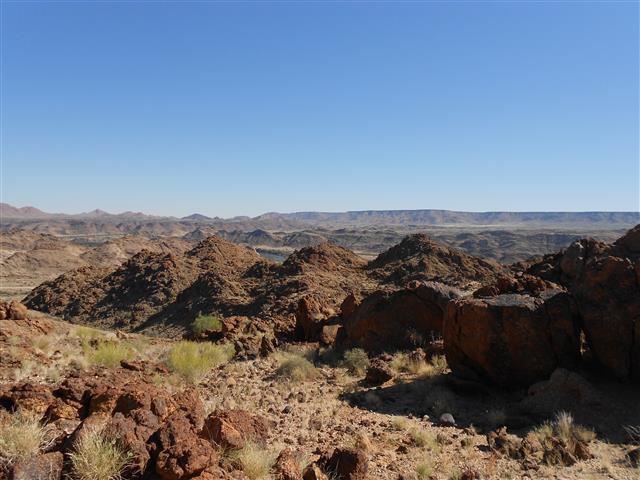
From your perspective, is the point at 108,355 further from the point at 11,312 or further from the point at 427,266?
the point at 427,266

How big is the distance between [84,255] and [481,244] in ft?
280

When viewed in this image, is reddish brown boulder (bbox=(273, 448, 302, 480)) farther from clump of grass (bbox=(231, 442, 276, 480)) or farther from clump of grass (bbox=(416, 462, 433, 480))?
clump of grass (bbox=(416, 462, 433, 480))

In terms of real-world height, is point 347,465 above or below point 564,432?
above

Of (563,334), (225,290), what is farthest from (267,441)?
(225,290)

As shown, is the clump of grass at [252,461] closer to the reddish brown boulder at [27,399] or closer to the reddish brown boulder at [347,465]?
the reddish brown boulder at [347,465]

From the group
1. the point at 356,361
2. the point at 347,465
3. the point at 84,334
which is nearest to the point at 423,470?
the point at 347,465

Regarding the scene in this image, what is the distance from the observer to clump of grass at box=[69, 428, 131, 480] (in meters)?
4.59

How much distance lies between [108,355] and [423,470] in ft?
26.6

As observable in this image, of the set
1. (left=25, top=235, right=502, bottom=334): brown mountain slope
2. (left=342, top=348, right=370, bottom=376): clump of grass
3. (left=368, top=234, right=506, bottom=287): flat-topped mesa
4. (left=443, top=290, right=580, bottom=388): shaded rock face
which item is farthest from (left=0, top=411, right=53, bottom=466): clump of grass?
(left=368, top=234, right=506, bottom=287): flat-topped mesa

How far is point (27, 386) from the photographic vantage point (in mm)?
6746

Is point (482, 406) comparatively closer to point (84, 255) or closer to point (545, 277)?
point (545, 277)

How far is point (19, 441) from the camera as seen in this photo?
16.7 ft

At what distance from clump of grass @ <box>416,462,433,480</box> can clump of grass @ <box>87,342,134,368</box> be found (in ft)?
24.7

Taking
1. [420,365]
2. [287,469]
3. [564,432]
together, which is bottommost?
[420,365]
